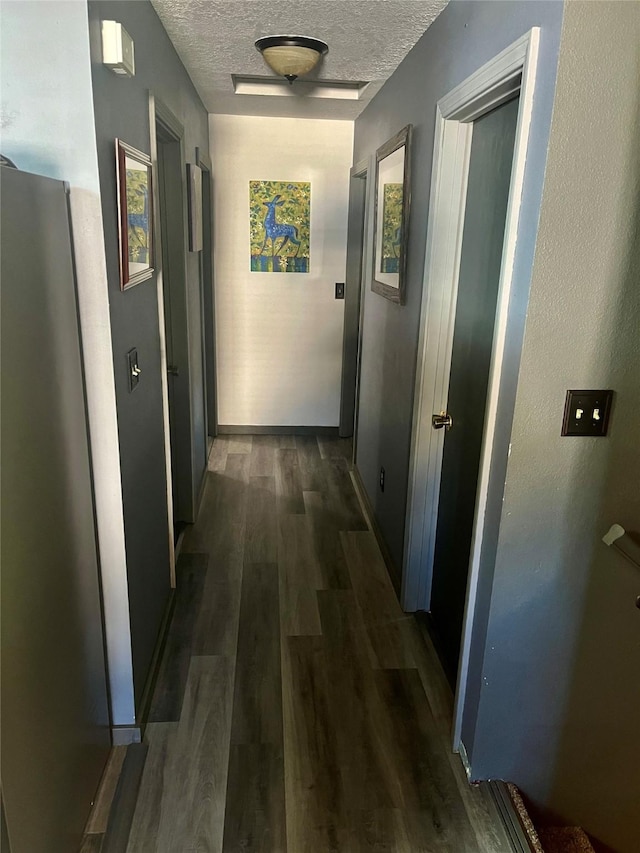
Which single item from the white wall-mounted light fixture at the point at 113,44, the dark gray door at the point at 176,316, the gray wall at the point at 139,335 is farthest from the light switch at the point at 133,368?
the dark gray door at the point at 176,316

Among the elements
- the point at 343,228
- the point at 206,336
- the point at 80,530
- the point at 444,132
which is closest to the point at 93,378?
the point at 80,530

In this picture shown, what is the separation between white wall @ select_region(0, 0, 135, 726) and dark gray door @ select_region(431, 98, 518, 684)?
1.15 meters

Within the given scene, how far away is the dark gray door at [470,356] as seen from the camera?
1.90 metres

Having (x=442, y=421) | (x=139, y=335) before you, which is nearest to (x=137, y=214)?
(x=139, y=335)

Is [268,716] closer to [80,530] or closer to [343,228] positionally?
[80,530]

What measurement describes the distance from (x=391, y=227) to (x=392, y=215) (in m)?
0.05

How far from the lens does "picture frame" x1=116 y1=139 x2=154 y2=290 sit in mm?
1632

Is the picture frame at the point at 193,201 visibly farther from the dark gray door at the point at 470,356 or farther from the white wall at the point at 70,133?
the white wall at the point at 70,133

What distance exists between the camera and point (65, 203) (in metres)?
1.46

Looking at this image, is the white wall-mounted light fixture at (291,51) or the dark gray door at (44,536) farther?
the white wall-mounted light fixture at (291,51)

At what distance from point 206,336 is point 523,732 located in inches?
128

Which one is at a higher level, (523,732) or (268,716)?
(523,732)

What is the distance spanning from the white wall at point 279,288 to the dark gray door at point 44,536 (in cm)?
295

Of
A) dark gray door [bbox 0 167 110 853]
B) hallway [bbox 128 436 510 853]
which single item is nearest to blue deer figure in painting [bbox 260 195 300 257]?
hallway [bbox 128 436 510 853]
